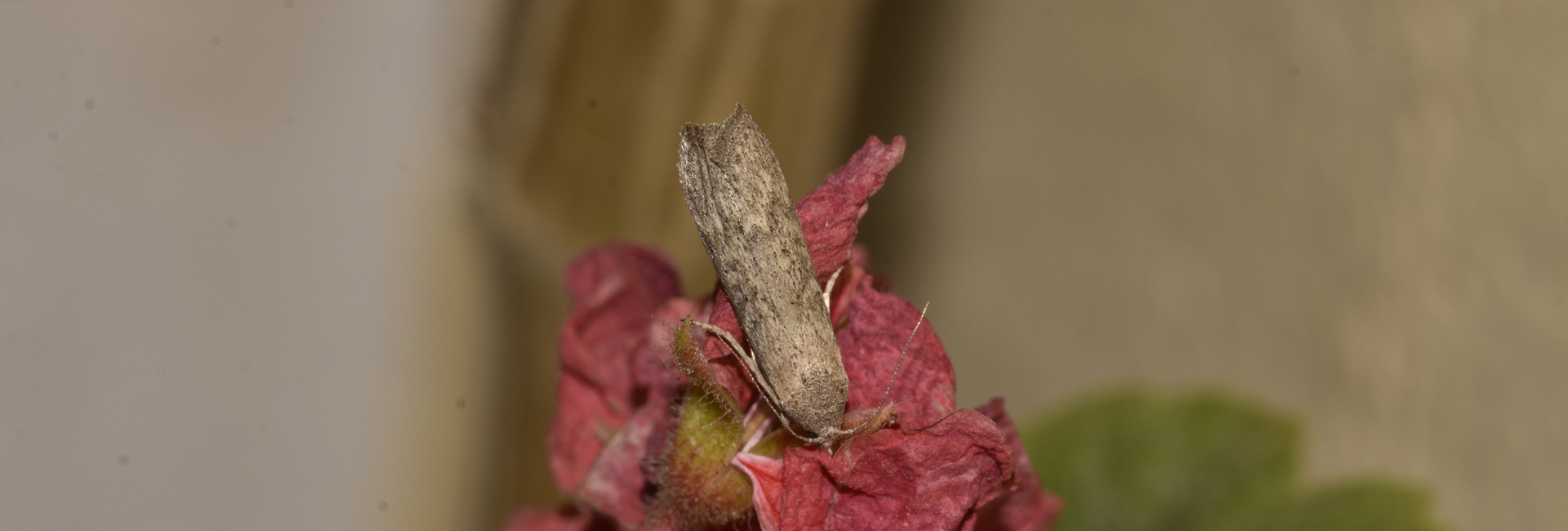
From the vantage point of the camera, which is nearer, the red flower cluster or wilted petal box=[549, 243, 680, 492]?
the red flower cluster

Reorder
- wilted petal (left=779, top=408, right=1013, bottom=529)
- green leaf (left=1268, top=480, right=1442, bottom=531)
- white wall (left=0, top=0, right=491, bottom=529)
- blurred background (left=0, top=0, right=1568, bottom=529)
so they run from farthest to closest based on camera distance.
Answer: white wall (left=0, top=0, right=491, bottom=529) → blurred background (left=0, top=0, right=1568, bottom=529) → green leaf (left=1268, top=480, right=1442, bottom=531) → wilted petal (left=779, top=408, right=1013, bottom=529)

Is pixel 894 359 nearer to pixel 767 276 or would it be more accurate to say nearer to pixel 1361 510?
pixel 767 276

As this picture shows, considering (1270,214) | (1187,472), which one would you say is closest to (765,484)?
(1187,472)

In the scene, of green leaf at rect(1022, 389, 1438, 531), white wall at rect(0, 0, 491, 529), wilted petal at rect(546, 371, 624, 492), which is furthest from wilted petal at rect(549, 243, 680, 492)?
white wall at rect(0, 0, 491, 529)

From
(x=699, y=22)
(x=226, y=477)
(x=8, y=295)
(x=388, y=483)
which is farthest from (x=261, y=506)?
(x=699, y=22)

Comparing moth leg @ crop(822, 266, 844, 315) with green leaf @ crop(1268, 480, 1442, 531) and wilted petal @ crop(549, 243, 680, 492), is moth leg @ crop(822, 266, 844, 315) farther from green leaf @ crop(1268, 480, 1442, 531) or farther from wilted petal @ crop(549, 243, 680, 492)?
green leaf @ crop(1268, 480, 1442, 531)

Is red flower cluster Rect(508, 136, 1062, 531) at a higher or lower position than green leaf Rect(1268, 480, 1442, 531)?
lower

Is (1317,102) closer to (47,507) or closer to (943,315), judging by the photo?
(943,315)
